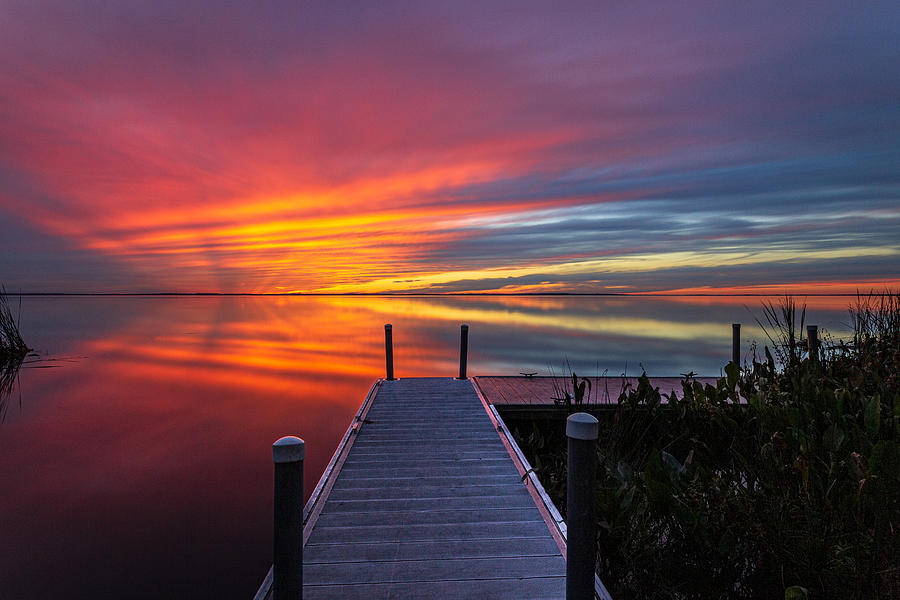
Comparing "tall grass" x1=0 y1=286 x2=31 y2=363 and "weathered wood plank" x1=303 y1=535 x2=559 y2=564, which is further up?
"tall grass" x1=0 y1=286 x2=31 y2=363

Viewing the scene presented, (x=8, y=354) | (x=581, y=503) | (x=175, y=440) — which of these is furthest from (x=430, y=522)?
(x=8, y=354)

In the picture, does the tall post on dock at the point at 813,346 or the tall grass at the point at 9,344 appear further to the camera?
the tall grass at the point at 9,344

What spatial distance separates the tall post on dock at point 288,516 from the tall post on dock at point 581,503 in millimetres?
1178

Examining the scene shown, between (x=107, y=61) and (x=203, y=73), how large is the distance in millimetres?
2389

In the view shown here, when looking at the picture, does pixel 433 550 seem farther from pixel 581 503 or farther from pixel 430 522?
pixel 581 503

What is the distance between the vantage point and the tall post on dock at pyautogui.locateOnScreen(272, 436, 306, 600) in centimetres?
208

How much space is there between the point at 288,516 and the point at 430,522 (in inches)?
74.6

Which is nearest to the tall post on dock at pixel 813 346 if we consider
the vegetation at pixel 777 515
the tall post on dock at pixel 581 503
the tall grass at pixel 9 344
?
the vegetation at pixel 777 515

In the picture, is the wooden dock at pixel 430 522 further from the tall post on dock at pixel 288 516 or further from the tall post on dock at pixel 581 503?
the tall post on dock at pixel 288 516

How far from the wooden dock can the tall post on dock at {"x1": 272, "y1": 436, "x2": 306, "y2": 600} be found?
728 millimetres

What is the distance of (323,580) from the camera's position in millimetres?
2918

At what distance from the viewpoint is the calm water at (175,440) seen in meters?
5.73

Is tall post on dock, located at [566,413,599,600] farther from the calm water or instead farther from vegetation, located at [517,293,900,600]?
the calm water

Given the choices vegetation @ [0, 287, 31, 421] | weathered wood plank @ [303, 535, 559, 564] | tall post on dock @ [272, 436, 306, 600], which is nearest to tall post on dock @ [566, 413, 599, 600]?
weathered wood plank @ [303, 535, 559, 564]
